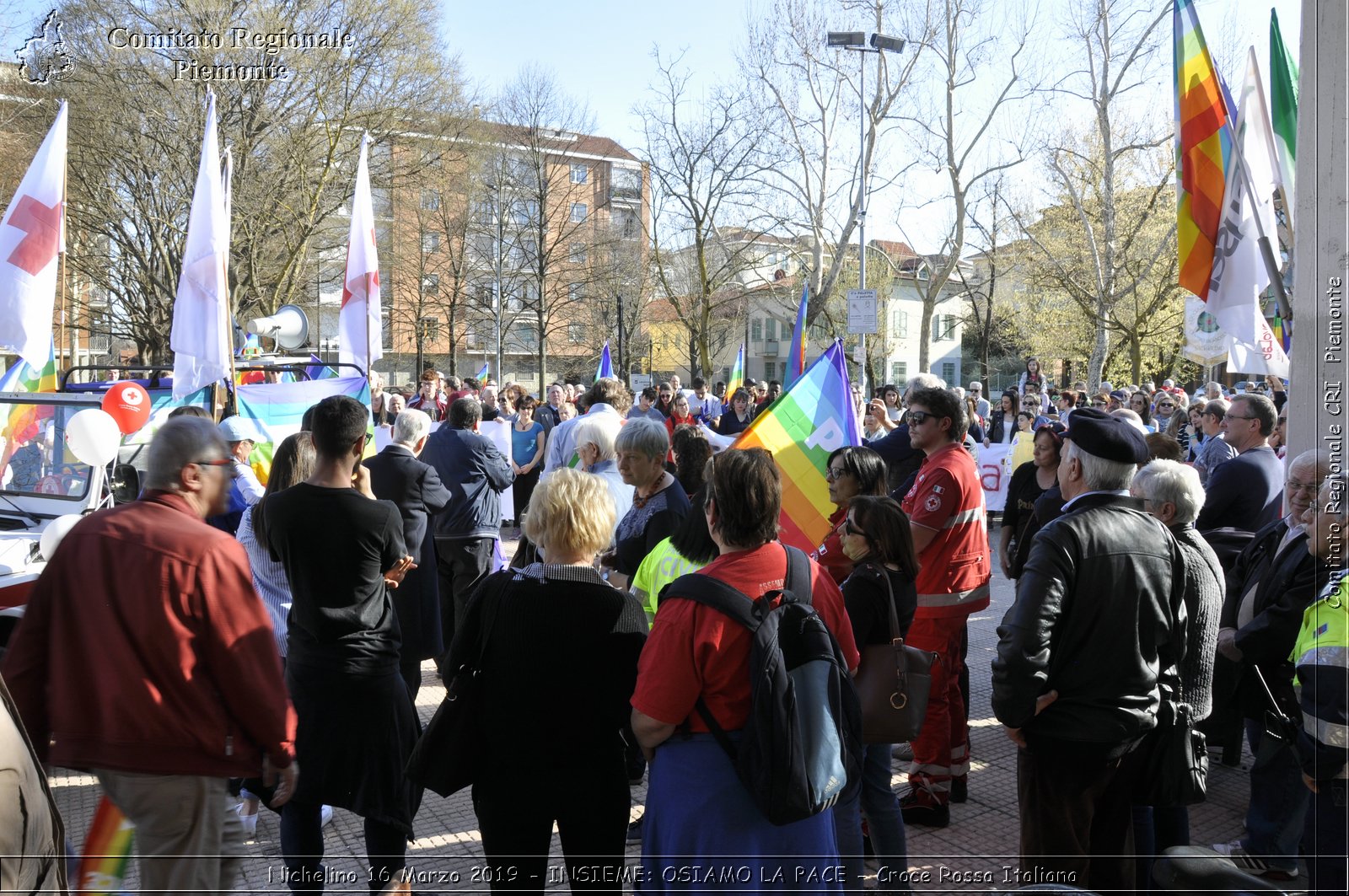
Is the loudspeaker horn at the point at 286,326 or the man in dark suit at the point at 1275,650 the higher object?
the loudspeaker horn at the point at 286,326

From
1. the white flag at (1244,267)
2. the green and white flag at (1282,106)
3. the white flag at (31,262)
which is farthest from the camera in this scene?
the white flag at (31,262)

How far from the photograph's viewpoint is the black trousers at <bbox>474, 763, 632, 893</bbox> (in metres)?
2.95

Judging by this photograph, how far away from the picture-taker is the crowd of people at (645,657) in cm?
271

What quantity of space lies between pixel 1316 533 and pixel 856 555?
64.6 inches

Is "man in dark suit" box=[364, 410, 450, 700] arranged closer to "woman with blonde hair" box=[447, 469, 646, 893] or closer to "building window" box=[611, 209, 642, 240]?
"woman with blonde hair" box=[447, 469, 646, 893]

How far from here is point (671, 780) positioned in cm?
271

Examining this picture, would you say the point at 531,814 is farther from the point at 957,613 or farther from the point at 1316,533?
the point at 1316,533

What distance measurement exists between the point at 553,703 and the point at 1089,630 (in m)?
1.77

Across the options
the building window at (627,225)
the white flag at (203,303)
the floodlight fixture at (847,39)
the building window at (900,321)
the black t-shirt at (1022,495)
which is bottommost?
the black t-shirt at (1022,495)

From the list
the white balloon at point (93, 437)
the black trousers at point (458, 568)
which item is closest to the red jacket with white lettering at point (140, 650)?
the white balloon at point (93, 437)

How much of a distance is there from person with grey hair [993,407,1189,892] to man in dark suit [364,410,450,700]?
2.79 meters

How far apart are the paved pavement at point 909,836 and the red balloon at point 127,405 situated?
209cm

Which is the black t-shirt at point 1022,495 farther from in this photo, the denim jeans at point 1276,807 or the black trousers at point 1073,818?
the black trousers at point 1073,818

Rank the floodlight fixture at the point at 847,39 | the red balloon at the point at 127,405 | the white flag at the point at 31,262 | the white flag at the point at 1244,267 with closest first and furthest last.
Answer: the white flag at the point at 1244,267 → the red balloon at the point at 127,405 → the white flag at the point at 31,262 → the floodlight fixture at the point at 847,39
